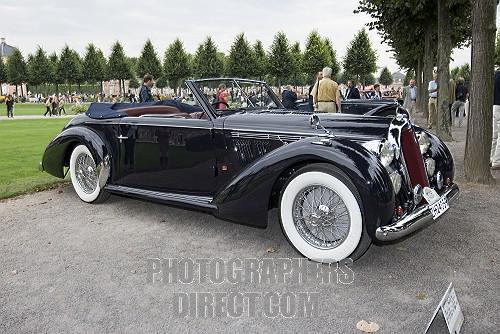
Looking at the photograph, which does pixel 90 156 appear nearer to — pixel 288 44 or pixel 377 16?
pixel 377 16

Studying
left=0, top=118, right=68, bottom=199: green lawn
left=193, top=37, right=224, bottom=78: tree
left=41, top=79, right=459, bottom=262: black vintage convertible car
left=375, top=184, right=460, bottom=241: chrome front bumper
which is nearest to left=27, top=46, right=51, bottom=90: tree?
left=193, top=37, right=224, bottom=78: tree

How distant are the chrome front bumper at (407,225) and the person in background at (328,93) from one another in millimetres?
5637

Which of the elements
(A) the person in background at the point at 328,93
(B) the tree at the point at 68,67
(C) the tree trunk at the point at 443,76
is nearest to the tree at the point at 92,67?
(B) the tree at the point at 68,67

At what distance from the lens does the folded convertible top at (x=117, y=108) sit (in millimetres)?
5324

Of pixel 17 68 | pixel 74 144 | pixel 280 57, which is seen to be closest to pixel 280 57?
pixel 280 57

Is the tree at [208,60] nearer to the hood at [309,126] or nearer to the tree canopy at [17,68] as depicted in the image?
the tree canopy at [17,68]

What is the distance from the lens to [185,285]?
10.8ft

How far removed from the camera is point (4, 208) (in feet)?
18.0

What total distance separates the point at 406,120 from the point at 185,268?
2275mm

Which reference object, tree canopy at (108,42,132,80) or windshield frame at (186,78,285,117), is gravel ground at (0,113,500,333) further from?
tree canopy at (108,42,132,80)

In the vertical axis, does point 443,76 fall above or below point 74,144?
above

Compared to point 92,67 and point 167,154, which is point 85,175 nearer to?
point 167,154

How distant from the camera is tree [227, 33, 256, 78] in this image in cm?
4912

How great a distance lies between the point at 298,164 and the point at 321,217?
499 mm
